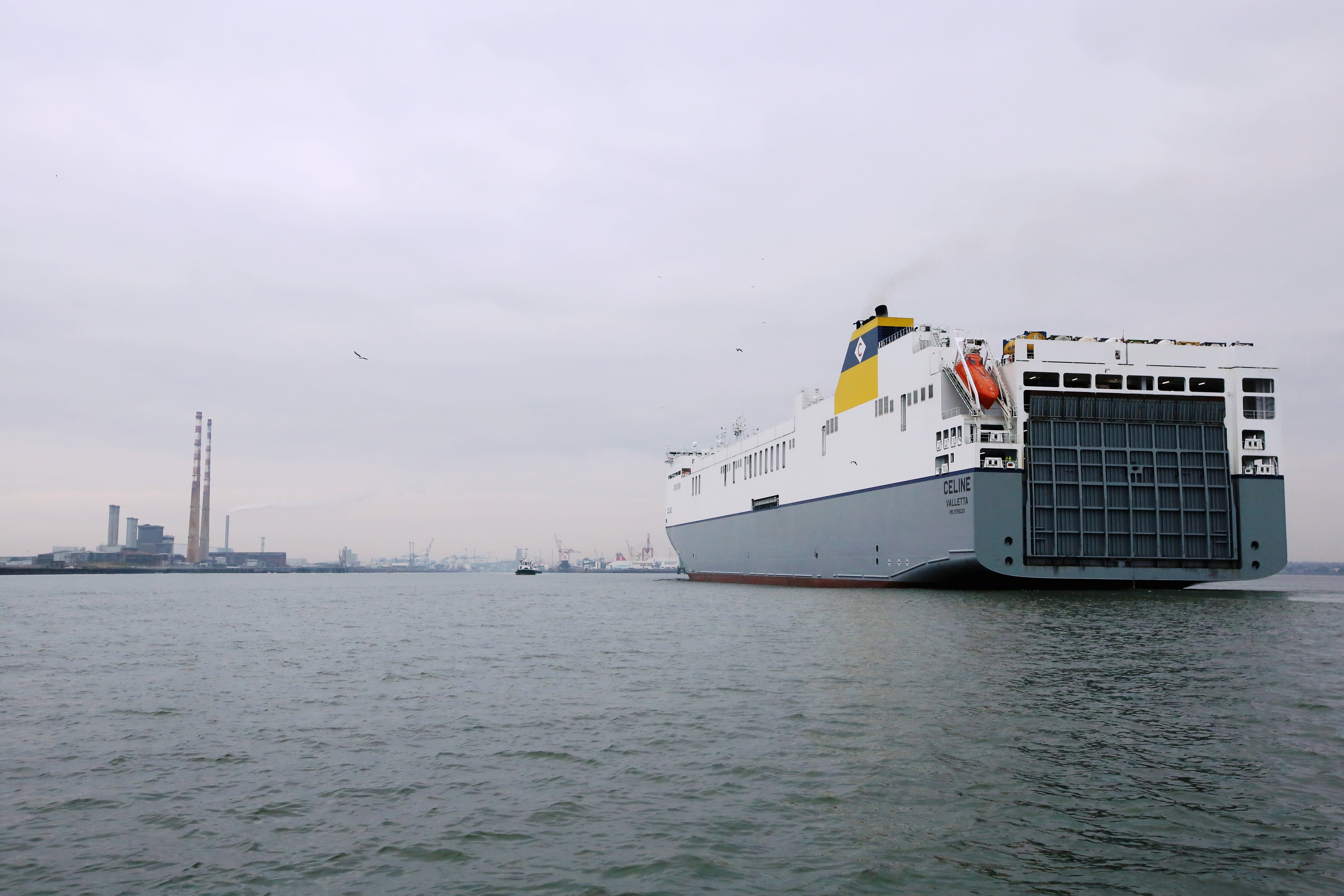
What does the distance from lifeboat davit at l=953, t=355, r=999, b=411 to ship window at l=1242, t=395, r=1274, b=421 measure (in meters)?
12.9

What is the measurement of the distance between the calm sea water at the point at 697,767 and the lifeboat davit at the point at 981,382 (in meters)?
18.2

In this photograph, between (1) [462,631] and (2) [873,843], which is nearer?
(2) [873,843]

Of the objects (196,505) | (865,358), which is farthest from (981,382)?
(196,505)

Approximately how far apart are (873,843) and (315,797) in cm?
697

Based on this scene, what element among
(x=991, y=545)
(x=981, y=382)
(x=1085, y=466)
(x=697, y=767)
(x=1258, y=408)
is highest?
(x=981, y=382)

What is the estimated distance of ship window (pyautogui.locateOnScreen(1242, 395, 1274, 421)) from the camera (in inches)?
1817

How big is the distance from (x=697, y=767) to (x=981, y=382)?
1446 inches

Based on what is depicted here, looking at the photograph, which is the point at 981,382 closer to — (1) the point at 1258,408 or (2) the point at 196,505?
(1) the point at 1258,408

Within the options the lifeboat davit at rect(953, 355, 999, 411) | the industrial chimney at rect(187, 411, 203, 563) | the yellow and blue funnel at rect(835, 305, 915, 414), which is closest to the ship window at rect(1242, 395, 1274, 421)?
the lifeboat davit at rect(953, 355, 999, 411)

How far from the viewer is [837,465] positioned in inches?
2313

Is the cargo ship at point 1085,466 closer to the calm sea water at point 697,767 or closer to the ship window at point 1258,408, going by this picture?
the ship window at point 1258,408

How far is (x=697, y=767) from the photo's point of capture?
12.5m

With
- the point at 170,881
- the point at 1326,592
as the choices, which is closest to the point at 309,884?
the point at 170,881

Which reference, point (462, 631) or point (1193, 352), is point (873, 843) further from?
point (1193, 352)
